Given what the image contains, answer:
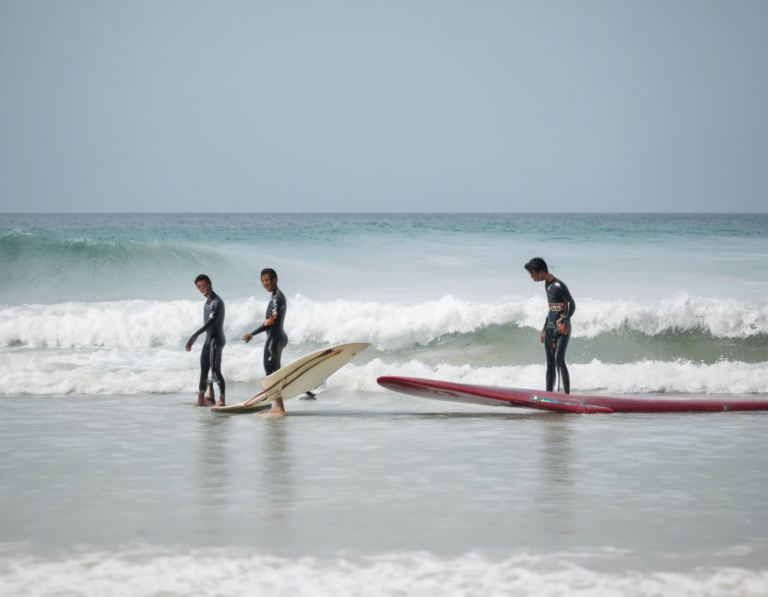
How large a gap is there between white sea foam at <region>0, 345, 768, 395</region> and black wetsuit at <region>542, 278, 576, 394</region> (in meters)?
2.39

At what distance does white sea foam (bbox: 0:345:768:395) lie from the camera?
11.4 metres

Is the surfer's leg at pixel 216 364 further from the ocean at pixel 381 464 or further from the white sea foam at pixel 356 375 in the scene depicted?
the white sea foam at pixel 356 375

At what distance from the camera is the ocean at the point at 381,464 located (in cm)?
429

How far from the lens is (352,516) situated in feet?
17.0

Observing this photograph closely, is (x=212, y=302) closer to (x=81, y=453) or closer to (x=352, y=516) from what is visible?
(x=81, y=453)

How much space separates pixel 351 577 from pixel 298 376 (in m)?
5.36

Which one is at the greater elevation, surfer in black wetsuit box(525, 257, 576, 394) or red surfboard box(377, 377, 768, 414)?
surfer in black wetsuit box(525, 257, 576, 394)

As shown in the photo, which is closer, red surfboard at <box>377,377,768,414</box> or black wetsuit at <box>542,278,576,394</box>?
red surfboard at <box>377,377,768,414</box>

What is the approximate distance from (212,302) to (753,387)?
22.7 ft

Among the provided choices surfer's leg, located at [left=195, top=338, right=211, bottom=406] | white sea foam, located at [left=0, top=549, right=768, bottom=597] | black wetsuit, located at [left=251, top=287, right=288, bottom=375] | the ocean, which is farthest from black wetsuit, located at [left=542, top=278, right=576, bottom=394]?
white sea foam, located at [left=0, top=549, right=768, bottom=597]

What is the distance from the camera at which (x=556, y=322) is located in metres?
9.53

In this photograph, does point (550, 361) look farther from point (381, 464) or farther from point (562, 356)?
point (381, 464)

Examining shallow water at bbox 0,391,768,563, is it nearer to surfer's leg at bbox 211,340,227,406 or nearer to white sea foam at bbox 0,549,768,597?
white sea foam at bbox 0,549,768,597

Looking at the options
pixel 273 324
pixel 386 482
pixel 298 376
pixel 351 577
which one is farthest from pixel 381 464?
pixel 273 324
